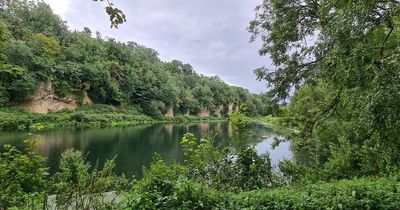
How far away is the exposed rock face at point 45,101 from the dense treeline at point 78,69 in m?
0.94

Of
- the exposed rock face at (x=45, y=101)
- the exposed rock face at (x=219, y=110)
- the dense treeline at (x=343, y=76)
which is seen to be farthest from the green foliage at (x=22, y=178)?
the exposed rock face at (x=219, y=110)

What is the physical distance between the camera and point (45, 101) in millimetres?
47875

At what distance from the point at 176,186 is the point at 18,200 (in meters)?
2.66

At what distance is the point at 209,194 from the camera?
4.85 m

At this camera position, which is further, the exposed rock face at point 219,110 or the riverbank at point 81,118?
the exposed rock face at point 219,110

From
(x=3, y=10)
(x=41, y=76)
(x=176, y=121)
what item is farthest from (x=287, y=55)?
(x=176, y=121)

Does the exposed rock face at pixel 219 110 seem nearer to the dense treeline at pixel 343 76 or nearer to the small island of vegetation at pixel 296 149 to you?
the small island of vegetation at pixel 296 149

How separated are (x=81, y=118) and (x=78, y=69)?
12.5m

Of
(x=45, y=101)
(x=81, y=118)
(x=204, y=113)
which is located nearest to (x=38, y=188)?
(x=81, y=118)

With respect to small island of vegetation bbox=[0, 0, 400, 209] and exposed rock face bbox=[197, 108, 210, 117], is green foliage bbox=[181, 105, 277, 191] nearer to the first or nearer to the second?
small island of vegetation bbox=[0, 0, 400, 209]

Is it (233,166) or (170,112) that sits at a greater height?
(170,112)

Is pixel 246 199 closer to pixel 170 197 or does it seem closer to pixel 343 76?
pixel 170 197

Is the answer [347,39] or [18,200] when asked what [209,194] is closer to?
[18,200]

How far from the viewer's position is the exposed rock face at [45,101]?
45.2m
